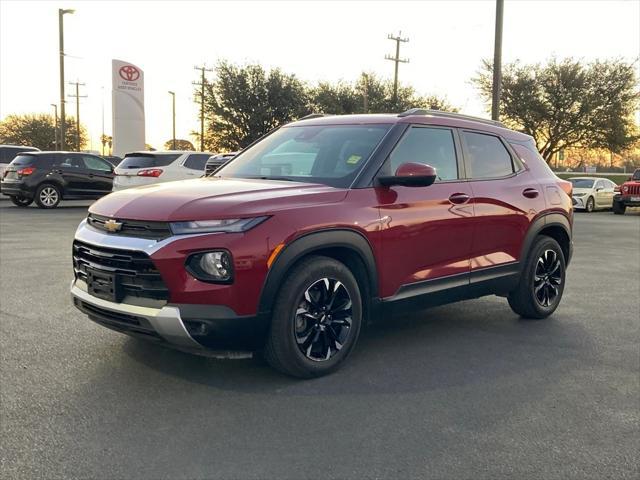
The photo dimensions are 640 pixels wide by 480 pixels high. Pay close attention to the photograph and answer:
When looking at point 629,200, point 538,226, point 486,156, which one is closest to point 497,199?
point 486,156

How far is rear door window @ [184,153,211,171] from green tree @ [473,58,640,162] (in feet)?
89.8

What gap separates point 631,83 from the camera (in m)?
38.9

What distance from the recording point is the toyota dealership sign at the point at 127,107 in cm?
4009

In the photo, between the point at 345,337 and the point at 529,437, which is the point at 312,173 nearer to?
the point at 345,337

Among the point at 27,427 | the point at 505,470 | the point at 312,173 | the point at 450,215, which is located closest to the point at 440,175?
the point at 450,215

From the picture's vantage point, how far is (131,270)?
12.2 ft

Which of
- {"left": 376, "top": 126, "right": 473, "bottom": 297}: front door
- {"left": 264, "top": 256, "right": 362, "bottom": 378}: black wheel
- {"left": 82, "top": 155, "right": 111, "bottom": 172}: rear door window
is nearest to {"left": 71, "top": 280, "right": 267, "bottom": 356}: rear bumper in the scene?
{"left": 264, "top": 256, "right": 362, "bottom": 378}: black wheel

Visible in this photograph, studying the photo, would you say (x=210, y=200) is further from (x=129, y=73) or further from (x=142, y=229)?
(x=129, y=73)

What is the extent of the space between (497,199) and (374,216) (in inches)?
59.5

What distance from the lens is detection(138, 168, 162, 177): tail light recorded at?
15.6 meters

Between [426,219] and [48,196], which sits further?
[48,196]

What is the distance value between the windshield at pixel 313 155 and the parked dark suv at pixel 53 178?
14.4m

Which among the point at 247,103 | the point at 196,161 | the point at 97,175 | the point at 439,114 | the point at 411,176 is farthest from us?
the point at 247,103

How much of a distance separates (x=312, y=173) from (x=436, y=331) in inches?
73.0
